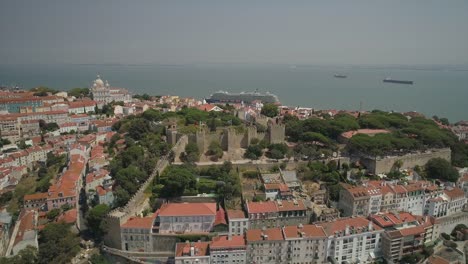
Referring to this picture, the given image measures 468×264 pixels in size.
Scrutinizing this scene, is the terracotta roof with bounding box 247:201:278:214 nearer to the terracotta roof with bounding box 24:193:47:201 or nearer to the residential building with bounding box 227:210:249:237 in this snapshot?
the residential building with bounding box 227:210:249:237

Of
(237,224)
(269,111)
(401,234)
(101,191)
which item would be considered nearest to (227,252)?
(237,224)

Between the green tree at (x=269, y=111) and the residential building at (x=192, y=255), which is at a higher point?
the green tree at (x=269, y=111)

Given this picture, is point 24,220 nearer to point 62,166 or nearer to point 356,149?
point 62,166

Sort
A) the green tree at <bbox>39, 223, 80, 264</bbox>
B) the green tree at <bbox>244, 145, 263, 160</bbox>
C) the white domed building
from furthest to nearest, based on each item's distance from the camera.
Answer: the white domed building → the green tree at <bbox>244, 145, 263, 160</bbox> → the green tree at <bbox>39, 223, 80, 264</bbox>

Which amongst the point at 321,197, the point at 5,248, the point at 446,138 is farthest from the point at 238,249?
the point at 446,138

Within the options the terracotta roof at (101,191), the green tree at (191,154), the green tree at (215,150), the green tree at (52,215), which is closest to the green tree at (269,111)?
the green tree at (215,150)

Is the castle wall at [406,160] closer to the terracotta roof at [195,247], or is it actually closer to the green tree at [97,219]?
the terracotta roof at [195,247]

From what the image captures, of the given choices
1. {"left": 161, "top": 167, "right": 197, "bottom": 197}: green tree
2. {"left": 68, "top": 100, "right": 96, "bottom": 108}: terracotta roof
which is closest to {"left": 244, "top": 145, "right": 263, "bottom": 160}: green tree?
{"left": 161, "top": 167, "right": 197, "bottom": 197}: green tree
